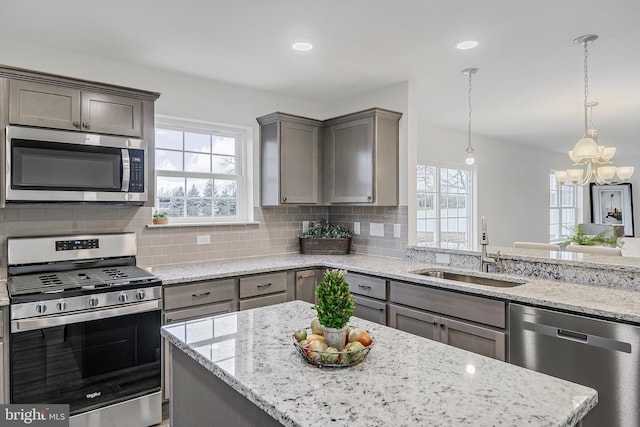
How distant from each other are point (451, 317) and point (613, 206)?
883 cm

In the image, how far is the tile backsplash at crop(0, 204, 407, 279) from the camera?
2707 millimetres

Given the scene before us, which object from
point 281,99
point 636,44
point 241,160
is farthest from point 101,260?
point 636,44

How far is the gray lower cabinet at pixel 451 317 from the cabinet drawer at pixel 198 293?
119 cm

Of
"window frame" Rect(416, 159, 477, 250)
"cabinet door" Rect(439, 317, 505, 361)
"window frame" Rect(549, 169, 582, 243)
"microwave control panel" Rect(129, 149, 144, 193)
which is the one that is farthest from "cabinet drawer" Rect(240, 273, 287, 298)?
"window frame" Rect(549, 169, 582, 243)

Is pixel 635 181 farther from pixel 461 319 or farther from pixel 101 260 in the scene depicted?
pixel 101 260

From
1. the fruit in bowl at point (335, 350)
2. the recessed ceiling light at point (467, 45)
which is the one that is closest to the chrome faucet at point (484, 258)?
the recessed ceiling light at point (467, 45)

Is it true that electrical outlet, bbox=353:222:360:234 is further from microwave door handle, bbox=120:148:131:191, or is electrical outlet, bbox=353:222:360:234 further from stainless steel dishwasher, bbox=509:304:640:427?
microwave door handle, bbox=120:148:131:191

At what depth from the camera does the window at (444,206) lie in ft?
18.5

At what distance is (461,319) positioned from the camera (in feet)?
8.28

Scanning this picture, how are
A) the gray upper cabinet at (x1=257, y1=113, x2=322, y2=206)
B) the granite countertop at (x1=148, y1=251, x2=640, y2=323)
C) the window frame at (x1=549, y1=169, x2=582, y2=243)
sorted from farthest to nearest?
the window frame at (x1=549, y1=169, x2=582, y2=243)
the gray upper cabinet at (x1=257, y1=113, x2=322, y2=206)
the granite countertop at (x1=148, y1=251, x2=640, y2=323)

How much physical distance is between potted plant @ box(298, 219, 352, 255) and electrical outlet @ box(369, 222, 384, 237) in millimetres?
239

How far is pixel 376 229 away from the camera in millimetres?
3898

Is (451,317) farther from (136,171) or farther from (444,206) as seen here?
(444,206)

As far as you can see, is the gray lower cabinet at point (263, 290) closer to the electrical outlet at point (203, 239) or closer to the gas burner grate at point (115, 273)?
the electrical outlet at point (203, 239)
